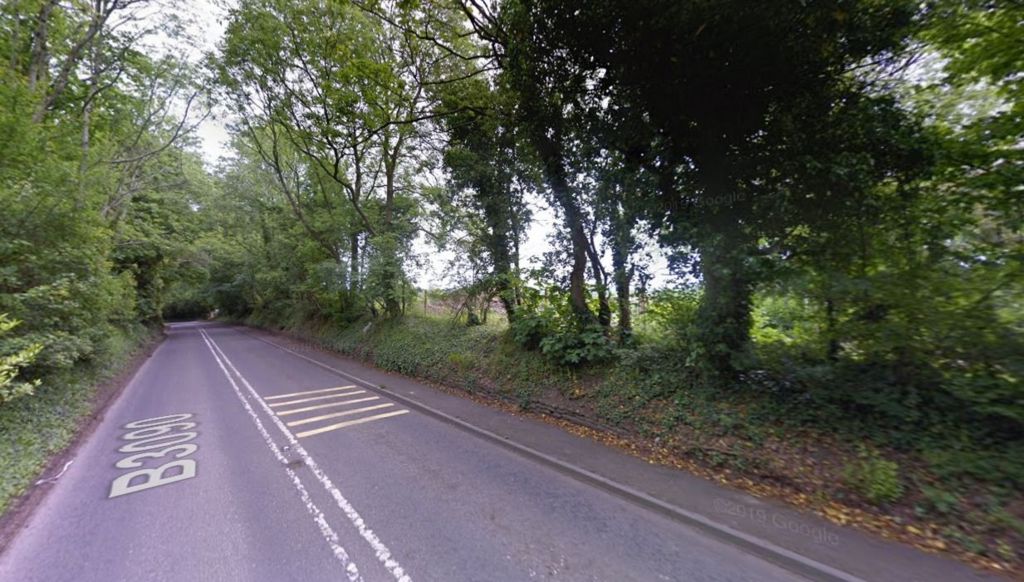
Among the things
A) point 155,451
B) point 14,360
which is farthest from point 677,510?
point 14,360

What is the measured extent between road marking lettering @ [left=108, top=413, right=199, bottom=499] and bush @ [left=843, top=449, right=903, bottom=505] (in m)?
7.60

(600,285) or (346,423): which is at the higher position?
(600,285)

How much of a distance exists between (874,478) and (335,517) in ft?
17.6

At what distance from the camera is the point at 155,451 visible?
5117 mm

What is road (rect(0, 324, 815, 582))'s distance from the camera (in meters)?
2.83

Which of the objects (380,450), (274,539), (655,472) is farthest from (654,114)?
(274,539)

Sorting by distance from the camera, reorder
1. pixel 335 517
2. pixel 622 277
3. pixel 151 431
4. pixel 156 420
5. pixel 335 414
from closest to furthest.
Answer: pixel 335 517 < pixel 151 431 < pixel 156 420 < pixel 622 277 < pixel 335 414

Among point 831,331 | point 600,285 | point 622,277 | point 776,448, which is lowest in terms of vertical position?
point 776,448

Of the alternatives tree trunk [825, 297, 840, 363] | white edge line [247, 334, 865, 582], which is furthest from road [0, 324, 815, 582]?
tree trunk [825, 297, 840, 363]

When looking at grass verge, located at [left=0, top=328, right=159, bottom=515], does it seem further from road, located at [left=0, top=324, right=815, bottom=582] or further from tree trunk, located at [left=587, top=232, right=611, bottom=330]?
tree trunk, located at [left=587, top=232, right=611, bottom=330]

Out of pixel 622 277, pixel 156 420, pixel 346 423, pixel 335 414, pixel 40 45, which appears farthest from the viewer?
pixel 40 45

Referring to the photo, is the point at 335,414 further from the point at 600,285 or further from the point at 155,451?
the point at 600,285

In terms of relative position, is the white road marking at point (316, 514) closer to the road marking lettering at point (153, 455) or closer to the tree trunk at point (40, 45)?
the road marking lettering at point (153, 455)

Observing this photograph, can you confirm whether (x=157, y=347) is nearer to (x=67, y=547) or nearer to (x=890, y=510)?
(x=67, y=547)
